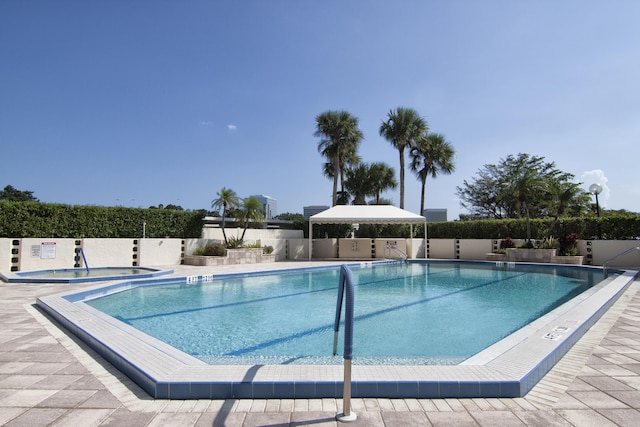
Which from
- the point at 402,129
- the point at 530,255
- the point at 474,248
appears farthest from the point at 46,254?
the point at 402,129

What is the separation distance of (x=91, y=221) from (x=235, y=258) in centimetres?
642

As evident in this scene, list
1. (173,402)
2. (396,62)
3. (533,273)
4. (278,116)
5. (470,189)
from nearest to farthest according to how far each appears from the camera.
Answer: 1. (173,402)
2. (396,62)
3. (533,273)
4. (278,116)
5. (470,189)

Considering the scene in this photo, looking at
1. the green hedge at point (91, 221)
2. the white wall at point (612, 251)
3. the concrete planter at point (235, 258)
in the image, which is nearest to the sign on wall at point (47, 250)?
the green hedge at point (91, 221)

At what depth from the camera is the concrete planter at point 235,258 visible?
664 inches

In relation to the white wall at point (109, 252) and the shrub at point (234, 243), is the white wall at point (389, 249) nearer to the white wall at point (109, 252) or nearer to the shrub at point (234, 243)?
Answer: the shrub at point (234, 243)

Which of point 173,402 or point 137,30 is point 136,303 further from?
point 137,30

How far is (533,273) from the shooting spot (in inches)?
581

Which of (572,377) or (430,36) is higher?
(430,36)

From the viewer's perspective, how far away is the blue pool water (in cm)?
515

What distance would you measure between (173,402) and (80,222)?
15423 mm

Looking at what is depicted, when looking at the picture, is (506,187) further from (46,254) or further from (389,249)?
(46,254)

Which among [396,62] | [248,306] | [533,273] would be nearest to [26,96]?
[248,306]

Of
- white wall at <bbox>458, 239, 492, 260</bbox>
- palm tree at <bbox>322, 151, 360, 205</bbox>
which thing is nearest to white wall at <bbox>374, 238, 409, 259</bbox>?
white wall at <bbox>458, 239, 492, 260</bbox>

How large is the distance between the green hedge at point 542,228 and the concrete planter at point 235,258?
37.0ft
